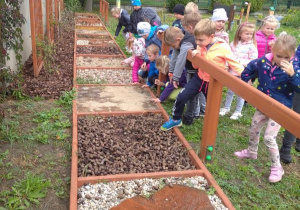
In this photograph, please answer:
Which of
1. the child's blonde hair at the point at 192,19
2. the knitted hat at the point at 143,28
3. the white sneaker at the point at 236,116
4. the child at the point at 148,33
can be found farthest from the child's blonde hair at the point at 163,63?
the white sneaker at the point at 236,116

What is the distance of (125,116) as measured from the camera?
4844 mm

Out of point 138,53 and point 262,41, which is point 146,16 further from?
point 262,41

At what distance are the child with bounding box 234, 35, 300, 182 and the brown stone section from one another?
37.0 inches

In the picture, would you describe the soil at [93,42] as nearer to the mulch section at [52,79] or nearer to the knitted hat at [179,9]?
the mulch section at [52,79]

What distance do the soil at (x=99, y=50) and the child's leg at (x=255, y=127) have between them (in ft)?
19.3

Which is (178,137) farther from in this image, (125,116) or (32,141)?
(32,141)

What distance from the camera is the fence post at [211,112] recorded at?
133 inches

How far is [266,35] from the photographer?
204 inches

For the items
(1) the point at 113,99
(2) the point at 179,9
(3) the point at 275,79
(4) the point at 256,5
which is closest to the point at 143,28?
(2) the point at 179,9

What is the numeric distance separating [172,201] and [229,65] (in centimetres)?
180

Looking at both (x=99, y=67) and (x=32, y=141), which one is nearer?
(x=32, y=141)

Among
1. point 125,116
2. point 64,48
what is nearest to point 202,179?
point 125,116

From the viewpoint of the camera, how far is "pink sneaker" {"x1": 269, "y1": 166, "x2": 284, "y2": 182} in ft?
11.2

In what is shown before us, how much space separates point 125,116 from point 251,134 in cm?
194
